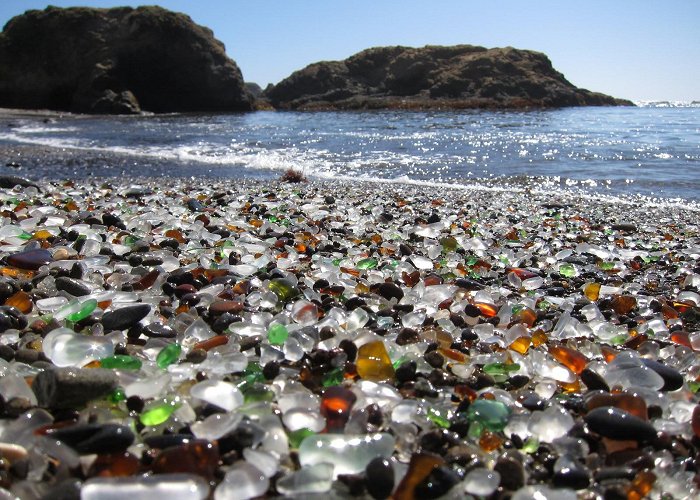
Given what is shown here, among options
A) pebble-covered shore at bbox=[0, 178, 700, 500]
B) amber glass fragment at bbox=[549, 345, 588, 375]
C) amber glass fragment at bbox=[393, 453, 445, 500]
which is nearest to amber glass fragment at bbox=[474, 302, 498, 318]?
pebble-covered shore at bbox=[0, 178, 700, 500]

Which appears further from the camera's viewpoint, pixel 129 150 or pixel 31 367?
pixel 129 150

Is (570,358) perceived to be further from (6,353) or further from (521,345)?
(6,353)

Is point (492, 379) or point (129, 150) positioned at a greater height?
point (129, 150)

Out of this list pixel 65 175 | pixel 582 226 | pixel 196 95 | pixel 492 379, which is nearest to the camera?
pixel 492 379

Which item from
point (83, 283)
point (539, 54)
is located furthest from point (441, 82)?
point (83, 283)

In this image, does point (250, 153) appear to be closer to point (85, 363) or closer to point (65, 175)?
point (65, 175)

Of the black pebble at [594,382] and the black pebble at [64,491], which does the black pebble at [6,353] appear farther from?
the black pebble at [594,382]

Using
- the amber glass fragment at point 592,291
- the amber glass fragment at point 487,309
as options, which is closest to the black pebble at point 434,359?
the amber glass fragment at point 487,309

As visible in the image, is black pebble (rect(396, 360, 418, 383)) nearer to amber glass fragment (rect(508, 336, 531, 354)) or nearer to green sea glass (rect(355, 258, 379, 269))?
amber glass fragment (rect(508, 336, 531, 354))
